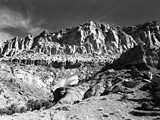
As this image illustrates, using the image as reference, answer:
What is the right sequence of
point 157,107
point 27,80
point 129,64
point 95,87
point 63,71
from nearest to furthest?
point 157,107
point 95,87
point 129,64
point 27,80
point 63,71

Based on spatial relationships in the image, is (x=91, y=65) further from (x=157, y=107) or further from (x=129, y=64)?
(x=157, y=107)

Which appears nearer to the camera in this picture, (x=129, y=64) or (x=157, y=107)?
(x=157, y=107)

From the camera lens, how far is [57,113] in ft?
77.7

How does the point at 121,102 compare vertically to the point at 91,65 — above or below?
below

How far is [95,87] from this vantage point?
5375 cm

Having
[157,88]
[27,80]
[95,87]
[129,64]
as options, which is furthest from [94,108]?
[27,80]

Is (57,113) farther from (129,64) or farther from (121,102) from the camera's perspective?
(129,64)

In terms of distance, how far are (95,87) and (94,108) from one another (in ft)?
96.3

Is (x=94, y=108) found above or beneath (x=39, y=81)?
beneath

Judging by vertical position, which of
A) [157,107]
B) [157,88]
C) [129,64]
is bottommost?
[157,107]

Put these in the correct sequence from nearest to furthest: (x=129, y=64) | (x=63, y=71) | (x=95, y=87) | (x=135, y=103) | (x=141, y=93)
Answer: (x=135, y=103)
(x=141, y=93)
(x=95, y=87)
(x=129, y=64)
(x=63, y=71)

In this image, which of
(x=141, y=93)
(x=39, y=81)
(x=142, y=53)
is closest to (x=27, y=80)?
(x=39, y=81)

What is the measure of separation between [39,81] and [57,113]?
98.4m

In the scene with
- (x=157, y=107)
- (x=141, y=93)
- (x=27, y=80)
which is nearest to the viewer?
(x=157, y=107)
